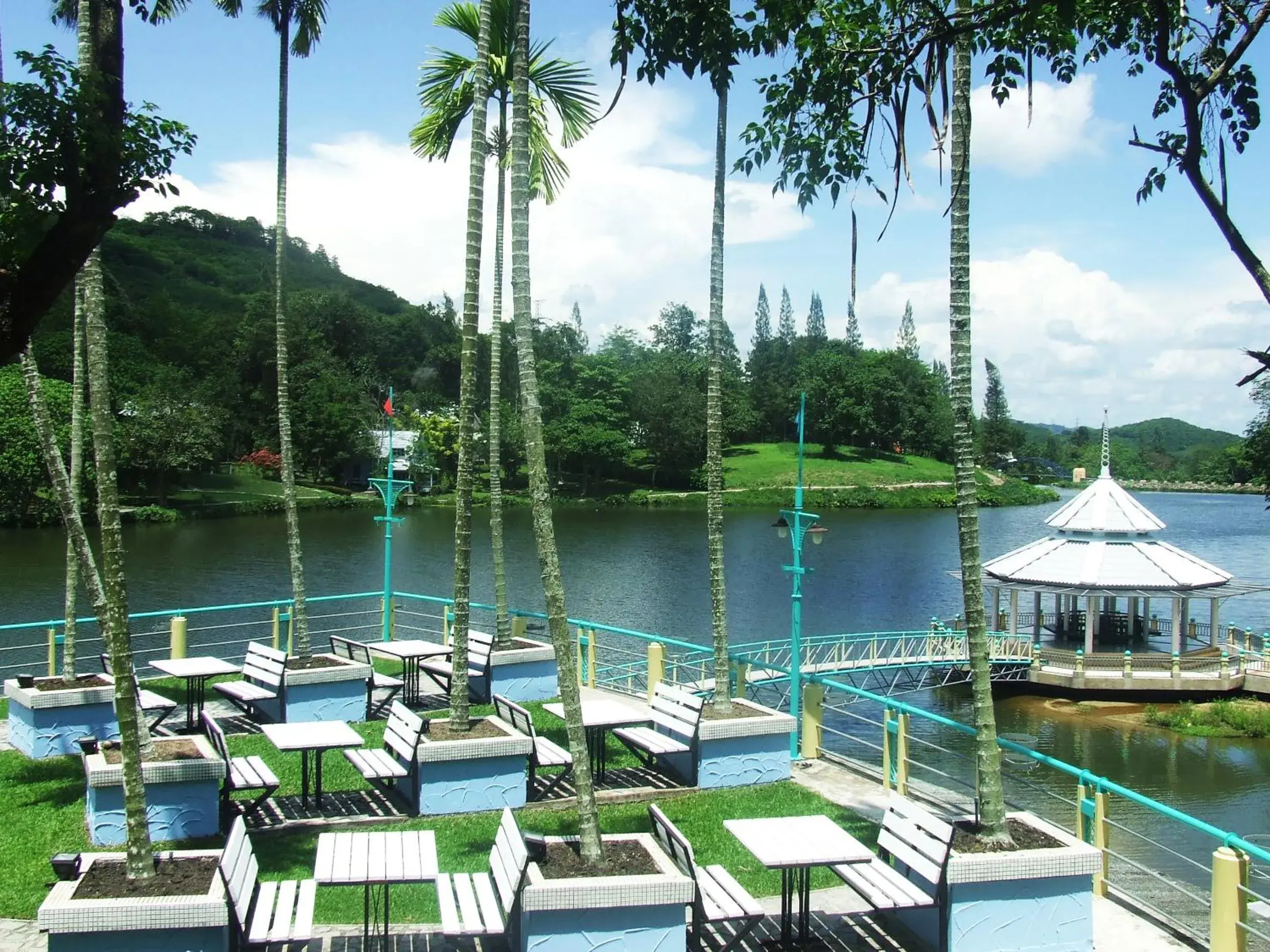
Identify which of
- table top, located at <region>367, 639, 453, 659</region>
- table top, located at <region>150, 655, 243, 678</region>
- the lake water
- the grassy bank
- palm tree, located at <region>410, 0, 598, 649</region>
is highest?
palm tree, located at <region>410, 0, 598, 649</region>

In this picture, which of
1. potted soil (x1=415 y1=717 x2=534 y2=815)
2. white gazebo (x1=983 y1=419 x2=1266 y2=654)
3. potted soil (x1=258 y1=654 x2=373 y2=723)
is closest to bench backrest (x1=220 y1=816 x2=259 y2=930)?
potted soil (x1=415 y1=717 x2=534 y2=815)

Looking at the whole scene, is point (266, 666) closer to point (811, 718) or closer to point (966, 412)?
point (811, 718)

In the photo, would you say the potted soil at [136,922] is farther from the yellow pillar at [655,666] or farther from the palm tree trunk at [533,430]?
the yellow pillar at [655,666]

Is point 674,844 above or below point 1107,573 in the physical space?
above

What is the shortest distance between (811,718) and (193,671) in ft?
21.1

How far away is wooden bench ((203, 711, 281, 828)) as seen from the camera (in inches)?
338

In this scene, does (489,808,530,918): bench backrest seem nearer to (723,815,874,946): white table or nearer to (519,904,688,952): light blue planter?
(519,904,688,952): light blue planter

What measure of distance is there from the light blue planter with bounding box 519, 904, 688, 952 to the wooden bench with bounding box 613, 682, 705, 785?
3580 millimetres

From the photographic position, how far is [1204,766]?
76.5ft

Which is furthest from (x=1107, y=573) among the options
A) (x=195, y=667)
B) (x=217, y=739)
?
(x=217, y=739)

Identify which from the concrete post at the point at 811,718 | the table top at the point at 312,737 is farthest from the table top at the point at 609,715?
the table top at the point at 312,737

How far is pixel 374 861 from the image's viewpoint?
6.11 m

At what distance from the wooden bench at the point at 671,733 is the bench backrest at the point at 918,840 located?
2.96 m

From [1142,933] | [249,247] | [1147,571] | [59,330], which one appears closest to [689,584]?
[1147,571]
